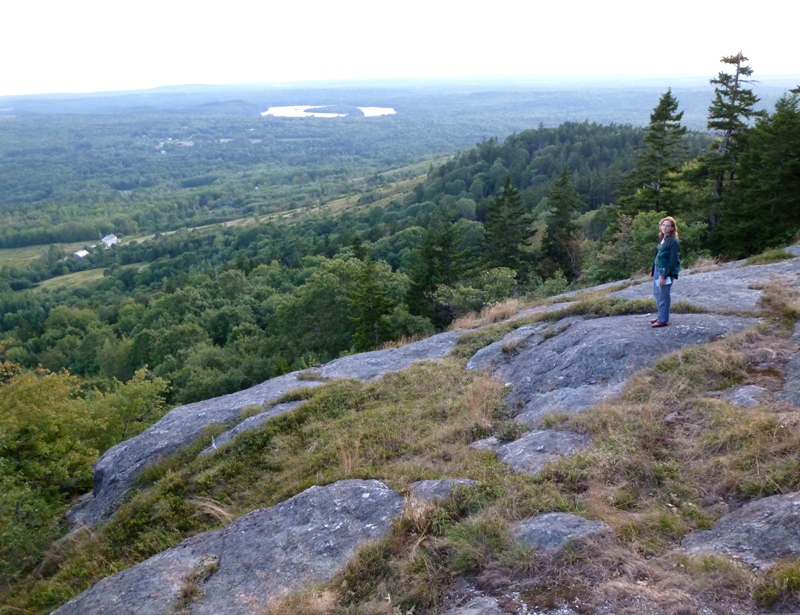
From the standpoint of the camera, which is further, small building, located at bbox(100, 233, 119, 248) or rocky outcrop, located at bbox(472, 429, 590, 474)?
small building, located at bbox(100, 233, 119, 248)

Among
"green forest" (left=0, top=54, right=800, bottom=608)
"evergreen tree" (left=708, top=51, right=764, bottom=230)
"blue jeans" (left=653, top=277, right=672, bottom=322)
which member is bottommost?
"green forest" (left=0, top=54, right=800, bottom=608)

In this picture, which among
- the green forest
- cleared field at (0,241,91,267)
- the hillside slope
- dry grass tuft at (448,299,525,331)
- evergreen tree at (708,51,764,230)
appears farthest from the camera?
cleared field at (0,241,91,267)

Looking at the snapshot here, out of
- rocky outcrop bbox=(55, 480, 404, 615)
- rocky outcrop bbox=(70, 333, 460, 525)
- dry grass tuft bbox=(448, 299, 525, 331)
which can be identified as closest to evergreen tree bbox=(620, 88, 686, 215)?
dry grass tuft bbox=(448, 299, 525, 331)

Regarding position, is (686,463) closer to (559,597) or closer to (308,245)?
(559,597)

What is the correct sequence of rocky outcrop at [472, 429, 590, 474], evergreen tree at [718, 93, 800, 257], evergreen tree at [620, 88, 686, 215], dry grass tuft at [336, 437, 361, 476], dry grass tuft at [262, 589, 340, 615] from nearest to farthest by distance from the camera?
dry grass tuft at [262, 589, 340, 615] < rocky outcrop at [472, 429, 590, 474] < dry grass tuft at [336, 437, 361, 476] < evergreen tree at [718, 93, 800, 257] < evergreen tree at [620, 88, 686, 215]

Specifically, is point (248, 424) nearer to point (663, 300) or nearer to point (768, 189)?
point (663, 300)

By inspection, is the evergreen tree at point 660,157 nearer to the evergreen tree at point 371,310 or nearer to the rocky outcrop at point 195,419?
the evergreen tree at point 371,310

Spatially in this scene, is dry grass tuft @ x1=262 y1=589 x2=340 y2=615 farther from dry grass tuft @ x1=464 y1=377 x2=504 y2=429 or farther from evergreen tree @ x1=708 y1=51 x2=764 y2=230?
evergreen tree @ x1=708 y1=51 x2=764 y2=230

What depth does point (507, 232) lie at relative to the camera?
127 ft

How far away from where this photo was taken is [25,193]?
649 ft

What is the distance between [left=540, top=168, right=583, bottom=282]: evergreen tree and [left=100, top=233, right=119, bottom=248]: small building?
12973 centimetres

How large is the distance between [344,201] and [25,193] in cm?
14347

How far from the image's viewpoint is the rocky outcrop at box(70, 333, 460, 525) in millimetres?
10344

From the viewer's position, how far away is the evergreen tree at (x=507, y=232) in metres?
38.4
